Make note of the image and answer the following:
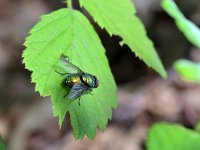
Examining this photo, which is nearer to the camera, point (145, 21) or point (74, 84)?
point (74, 84)

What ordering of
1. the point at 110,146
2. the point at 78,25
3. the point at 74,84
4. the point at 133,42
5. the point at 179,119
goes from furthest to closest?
the point at 179,119, the point at 110,146, the point at 133,42, the point at 78,25, the point at 74,84

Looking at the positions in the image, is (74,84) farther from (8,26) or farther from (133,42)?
(8,26)

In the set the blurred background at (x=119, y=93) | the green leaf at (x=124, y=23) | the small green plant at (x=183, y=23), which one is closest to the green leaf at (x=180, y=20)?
the small green plant at (x=183, y=23)

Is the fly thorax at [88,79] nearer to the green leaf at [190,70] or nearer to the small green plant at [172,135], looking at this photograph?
the small green plant at [172,135]

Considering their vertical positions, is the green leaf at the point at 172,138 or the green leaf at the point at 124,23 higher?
the green leaf at the point at 124,23

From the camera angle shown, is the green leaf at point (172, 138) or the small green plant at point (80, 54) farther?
the green leaf at point (172, 138)

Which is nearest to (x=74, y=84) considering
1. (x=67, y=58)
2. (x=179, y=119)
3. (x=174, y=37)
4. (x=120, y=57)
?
(x=67, y=58)

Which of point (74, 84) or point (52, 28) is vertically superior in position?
point (52, 28)
